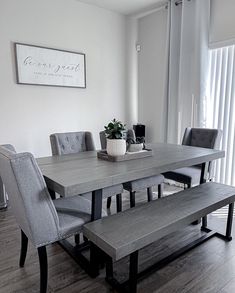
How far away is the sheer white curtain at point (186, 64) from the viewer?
129 inches

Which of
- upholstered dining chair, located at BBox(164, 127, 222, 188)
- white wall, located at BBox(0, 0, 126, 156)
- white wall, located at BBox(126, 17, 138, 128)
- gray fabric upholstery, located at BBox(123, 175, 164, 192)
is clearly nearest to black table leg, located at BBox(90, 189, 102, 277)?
gray fabric upholstery, located at BBox(123, 175, 164, 192)

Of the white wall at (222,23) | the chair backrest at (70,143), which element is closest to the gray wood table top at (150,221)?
the chair backrest at (70,143)

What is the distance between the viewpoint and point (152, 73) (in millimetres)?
4105

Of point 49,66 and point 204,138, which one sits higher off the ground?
point 49,66

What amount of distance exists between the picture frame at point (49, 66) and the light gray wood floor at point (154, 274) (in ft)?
6.64

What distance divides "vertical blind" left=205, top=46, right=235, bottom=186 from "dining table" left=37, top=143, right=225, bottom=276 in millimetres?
894

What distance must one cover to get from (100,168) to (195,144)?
1.76 m

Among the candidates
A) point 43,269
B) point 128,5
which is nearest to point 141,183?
point 43,269

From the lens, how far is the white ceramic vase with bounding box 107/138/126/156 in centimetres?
210

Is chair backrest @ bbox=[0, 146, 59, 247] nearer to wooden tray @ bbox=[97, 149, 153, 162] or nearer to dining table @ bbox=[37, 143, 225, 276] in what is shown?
dining table @ bbox=[37, 143, 225, 276]

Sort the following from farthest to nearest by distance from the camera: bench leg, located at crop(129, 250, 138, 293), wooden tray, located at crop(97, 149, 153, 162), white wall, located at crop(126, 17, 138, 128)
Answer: white wall, located at crop(126, 17, 138, 128)
wooden tray, located at crop(97, 149, 153, 162)
bench leg, located at crop(129, 250, 138, 293)

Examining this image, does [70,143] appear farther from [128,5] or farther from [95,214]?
[128,5]

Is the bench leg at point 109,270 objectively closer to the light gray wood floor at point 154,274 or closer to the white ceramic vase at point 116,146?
the light gray wood floor at point 154,274

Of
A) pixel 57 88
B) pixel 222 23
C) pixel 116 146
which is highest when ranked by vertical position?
pixel 222 23
